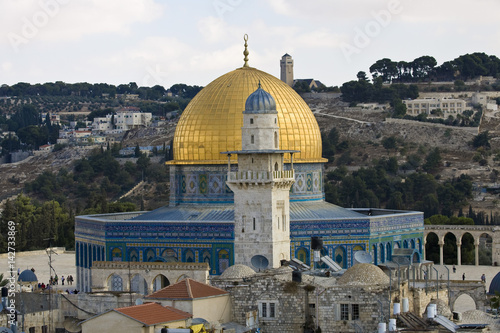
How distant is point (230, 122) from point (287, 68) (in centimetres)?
8629

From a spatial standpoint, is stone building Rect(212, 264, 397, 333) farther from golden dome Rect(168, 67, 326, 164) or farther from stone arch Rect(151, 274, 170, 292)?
golden dome Rect(168, 67, 326, 164)

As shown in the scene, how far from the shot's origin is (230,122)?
4469 cm

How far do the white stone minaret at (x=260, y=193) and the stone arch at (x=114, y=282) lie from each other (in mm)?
4174

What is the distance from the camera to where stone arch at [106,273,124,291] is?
127 feet

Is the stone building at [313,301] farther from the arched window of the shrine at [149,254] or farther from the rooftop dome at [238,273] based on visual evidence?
the arched window of the shrine at [149,254]

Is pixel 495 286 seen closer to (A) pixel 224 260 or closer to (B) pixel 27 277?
(A) pixel 224 260

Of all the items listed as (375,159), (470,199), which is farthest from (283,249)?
(375,159)

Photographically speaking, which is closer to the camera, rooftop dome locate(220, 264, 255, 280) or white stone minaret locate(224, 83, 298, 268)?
rooftop dome locate(220, 264, 255, 280)

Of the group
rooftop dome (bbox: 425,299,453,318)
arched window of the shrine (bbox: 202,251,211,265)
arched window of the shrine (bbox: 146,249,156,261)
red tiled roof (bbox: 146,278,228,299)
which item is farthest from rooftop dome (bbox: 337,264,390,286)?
arched window of the shrine (bbox: 146,249,156,261)

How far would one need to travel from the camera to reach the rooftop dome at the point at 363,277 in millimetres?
30789

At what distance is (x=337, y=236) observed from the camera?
4200cm

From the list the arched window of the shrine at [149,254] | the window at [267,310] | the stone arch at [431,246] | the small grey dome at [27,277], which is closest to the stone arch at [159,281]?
the arched window of the shrine at [149,254]

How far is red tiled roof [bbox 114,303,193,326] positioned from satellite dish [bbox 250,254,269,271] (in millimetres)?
6341

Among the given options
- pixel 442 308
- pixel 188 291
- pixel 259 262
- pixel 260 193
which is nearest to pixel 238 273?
pixel 188 291
